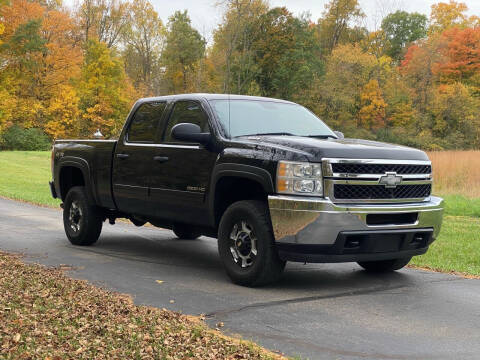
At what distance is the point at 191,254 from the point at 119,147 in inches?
71.8

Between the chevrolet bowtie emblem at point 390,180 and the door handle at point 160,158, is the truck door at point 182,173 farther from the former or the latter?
the chevrolet bowtie emblem at point 390,180

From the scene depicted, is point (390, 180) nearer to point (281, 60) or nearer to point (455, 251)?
point (455, 251)

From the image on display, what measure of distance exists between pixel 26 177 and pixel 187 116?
851 inches

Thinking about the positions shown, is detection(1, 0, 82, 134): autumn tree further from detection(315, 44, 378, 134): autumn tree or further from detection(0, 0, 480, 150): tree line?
detection(315, 44, 378, 134): autumn tree

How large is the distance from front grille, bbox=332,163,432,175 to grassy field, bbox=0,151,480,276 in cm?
205

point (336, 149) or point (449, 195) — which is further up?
point (336, 149)

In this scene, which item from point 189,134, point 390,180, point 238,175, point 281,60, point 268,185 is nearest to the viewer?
point 268,185

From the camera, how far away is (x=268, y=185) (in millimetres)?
6254

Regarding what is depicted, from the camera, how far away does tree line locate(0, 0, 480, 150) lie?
1994 inches

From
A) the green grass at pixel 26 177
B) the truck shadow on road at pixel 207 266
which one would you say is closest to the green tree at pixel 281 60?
the green grass at pixel 26 177

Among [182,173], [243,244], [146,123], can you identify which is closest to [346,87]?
[146,123]

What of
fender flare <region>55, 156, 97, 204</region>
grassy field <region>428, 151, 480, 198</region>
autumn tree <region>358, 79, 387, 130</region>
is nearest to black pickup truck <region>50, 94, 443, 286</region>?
fender flare <region>55, 156, 97, 204</region>

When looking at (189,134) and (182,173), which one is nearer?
(189,134)

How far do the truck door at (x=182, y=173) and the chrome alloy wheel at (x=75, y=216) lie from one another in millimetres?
2075
